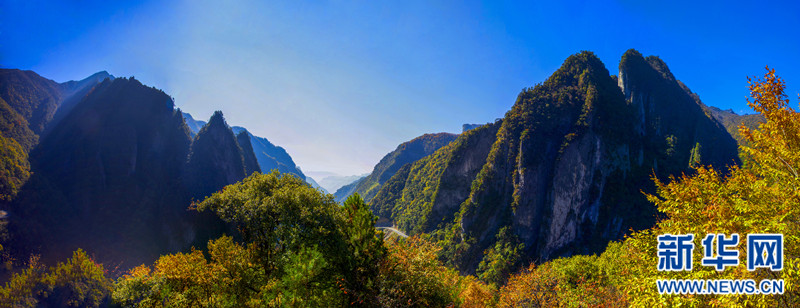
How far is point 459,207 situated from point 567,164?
53.1 m

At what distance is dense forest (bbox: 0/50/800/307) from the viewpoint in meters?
11.4

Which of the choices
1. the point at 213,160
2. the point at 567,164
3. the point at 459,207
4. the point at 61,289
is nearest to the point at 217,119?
the point at 213,160

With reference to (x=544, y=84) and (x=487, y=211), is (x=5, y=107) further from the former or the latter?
(x=544, y=84)

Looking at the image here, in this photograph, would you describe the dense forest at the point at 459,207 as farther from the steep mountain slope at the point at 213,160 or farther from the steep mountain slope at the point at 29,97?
the steep mountain slope at the point at 29,97

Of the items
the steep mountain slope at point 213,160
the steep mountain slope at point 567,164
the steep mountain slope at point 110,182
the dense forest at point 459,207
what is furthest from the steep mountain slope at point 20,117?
the steep mountain slope at point 567,164

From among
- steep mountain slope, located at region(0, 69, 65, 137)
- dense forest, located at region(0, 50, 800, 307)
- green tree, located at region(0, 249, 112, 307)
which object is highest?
steep mountain slope, located at region(0, 69, 65, 137)

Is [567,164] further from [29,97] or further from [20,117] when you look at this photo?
[29,97]

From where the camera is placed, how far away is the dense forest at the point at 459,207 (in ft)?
37.4

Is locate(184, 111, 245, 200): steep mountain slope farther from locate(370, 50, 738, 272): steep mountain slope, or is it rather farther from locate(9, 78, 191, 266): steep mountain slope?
locate(370, 50, 738, 272): steep mountain slope

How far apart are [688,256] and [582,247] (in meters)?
108

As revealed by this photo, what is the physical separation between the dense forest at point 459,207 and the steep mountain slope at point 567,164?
78 centimetres

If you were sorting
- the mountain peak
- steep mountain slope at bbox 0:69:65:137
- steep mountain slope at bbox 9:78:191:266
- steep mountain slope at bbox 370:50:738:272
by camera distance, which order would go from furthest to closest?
the mountain peak < steep mountain slope at bbox 0:69:65:137 < steep mountain slope at bbox 9:78:191:266 < steep mountain slope at bbox 370:50:738:272

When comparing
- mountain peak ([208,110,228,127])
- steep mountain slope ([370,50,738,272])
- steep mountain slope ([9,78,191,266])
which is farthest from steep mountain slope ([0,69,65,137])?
steep mountain slope ([370,50,738,272])

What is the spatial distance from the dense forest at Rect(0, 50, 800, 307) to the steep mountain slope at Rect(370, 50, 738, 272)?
0.78 meters
